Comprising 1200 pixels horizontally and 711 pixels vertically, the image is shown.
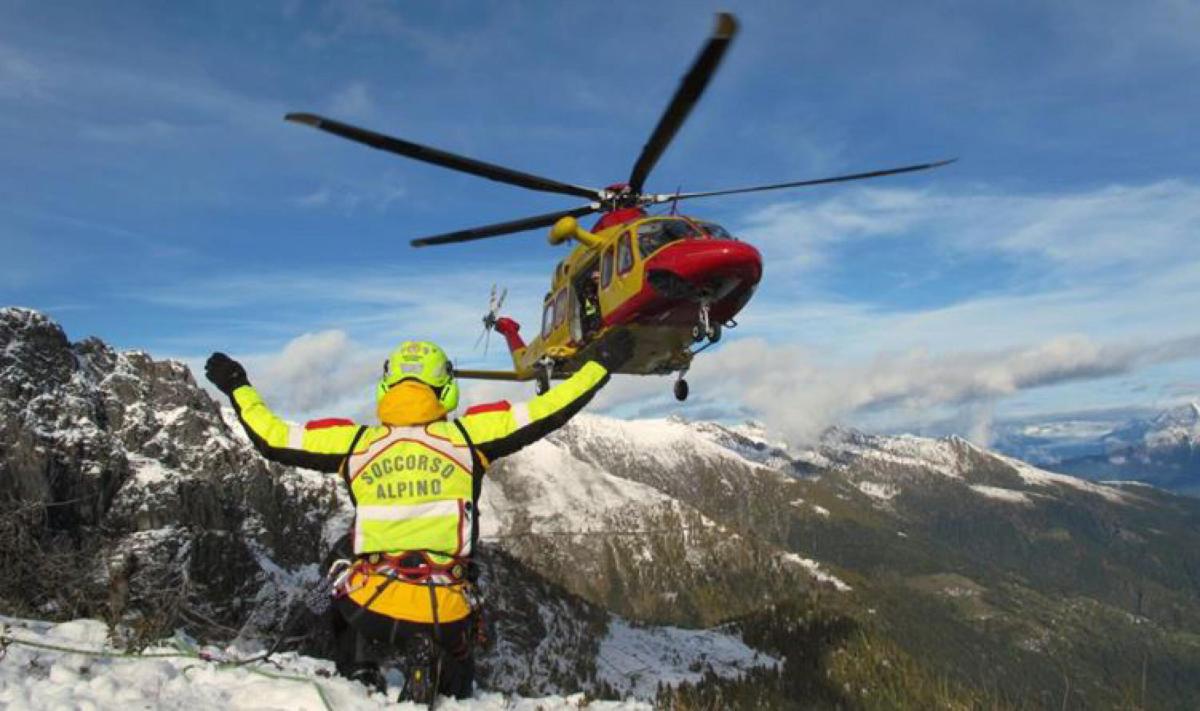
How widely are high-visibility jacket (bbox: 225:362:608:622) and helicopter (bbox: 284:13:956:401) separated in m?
6.86

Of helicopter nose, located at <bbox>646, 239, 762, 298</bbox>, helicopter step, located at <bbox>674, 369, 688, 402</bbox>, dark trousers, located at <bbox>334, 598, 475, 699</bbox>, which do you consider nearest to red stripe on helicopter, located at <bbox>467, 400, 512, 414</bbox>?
dark trousers, located at <bbox>334, 598, 475, 699</bbox>

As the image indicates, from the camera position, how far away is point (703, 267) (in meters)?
15.5

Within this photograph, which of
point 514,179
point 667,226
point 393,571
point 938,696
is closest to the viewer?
point 393,571

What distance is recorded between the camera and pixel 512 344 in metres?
25.8

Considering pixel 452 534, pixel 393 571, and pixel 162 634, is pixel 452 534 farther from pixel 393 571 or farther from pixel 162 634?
pixel 162 634

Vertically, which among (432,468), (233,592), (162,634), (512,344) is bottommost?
(233,592)

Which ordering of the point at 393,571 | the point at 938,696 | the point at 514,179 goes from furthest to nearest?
the point at 938,696 < the point at 514,179 < the point at 393,571

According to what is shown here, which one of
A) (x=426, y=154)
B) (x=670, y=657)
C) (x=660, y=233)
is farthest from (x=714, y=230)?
(x=670, y=657)

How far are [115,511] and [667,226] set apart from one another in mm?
147659

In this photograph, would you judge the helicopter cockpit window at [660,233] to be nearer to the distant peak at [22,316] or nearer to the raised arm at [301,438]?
the raised arm at [301,438]

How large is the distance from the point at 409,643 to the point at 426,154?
30.7 feet

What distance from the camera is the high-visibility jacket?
643 cm

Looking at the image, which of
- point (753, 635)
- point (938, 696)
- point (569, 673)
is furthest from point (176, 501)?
point (938, 696)

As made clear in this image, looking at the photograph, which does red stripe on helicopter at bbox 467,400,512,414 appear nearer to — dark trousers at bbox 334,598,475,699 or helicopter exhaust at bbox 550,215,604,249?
dark trousers at bbox 334,598,475,699
